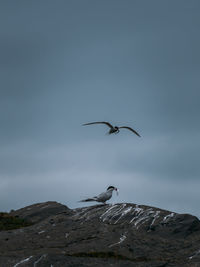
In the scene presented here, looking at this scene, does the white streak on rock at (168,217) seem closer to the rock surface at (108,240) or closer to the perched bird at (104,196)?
the rock surface at (108,240)

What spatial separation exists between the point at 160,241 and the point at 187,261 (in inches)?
99.5

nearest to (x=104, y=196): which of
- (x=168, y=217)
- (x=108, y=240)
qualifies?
(x=168, y=217)

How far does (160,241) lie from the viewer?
29719mm

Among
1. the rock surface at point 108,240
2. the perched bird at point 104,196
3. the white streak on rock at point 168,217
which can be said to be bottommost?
the rock surface at point 108,240

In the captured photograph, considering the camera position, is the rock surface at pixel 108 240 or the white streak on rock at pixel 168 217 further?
A: the white streak on rock at pixel 168 217

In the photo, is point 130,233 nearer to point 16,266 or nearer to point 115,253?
point 115,253

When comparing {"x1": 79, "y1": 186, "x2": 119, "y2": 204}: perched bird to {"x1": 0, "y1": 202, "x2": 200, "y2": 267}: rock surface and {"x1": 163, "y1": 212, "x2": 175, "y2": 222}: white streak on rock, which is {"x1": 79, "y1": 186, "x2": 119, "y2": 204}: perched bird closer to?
{"x1": 0, "y1": 202, "x2": 200, "y2": 267}: rock surface

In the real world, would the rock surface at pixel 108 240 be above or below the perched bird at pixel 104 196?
below

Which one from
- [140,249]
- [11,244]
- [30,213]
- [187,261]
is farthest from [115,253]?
[30,213]

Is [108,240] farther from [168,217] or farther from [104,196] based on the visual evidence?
[104,196]

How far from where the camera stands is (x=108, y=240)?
28969 millimetres

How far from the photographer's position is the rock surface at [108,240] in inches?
1030

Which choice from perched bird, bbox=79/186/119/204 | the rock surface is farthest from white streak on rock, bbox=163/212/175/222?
perched bird, bbox=79/186/119/204

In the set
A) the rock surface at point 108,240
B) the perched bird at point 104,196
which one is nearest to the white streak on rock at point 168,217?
the rock surface at point 108,240
